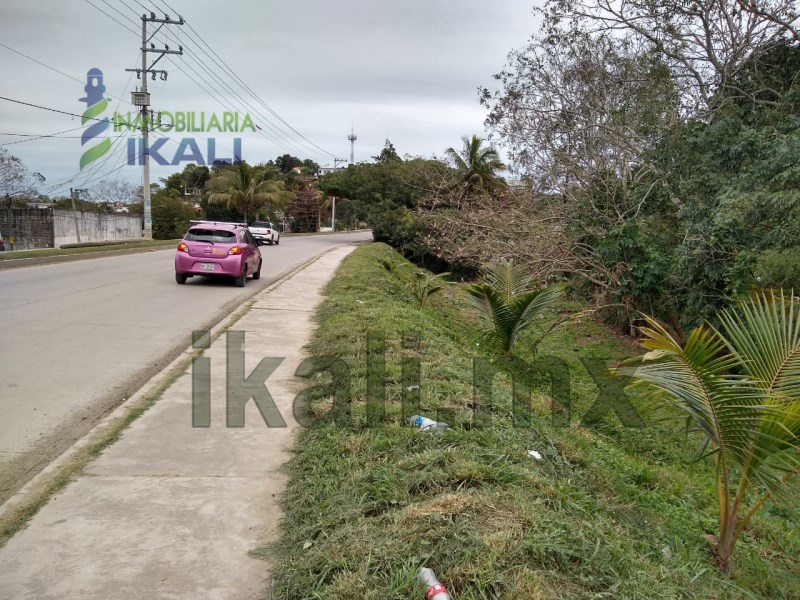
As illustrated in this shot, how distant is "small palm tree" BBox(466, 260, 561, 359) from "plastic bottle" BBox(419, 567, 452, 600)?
243 inches

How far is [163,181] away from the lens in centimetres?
7106

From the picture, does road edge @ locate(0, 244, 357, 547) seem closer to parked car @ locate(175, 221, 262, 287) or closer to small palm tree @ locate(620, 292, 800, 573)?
small palm tree @ locate(620, 292, 800, 573)

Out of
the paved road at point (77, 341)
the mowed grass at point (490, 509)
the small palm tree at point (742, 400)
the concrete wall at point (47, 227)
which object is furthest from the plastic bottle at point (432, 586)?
the concrete wall at point (47, 227)

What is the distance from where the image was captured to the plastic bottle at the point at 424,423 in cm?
455

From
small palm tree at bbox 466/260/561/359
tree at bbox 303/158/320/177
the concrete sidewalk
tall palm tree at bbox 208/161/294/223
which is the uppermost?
tree at bbox 303/158/320/177

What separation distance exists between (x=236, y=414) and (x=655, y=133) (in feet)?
31.2

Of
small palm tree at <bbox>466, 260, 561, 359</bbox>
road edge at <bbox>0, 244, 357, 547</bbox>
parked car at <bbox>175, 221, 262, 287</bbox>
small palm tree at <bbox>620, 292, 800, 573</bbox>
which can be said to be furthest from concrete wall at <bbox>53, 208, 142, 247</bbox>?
small palm tree at <bbox>620, 292, 800, 573</bbox>

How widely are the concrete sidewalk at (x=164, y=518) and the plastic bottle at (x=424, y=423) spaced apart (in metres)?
0.94

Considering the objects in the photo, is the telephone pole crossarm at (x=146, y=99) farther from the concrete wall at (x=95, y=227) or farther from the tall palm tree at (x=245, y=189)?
the tall palm tree at (x=245, y=189)

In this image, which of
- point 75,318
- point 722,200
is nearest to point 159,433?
point 75,318

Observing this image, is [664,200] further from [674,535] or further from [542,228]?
[674,535]

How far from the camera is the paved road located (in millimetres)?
4689

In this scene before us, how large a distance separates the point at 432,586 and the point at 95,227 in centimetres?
3366

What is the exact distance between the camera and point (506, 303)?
8.87 m
